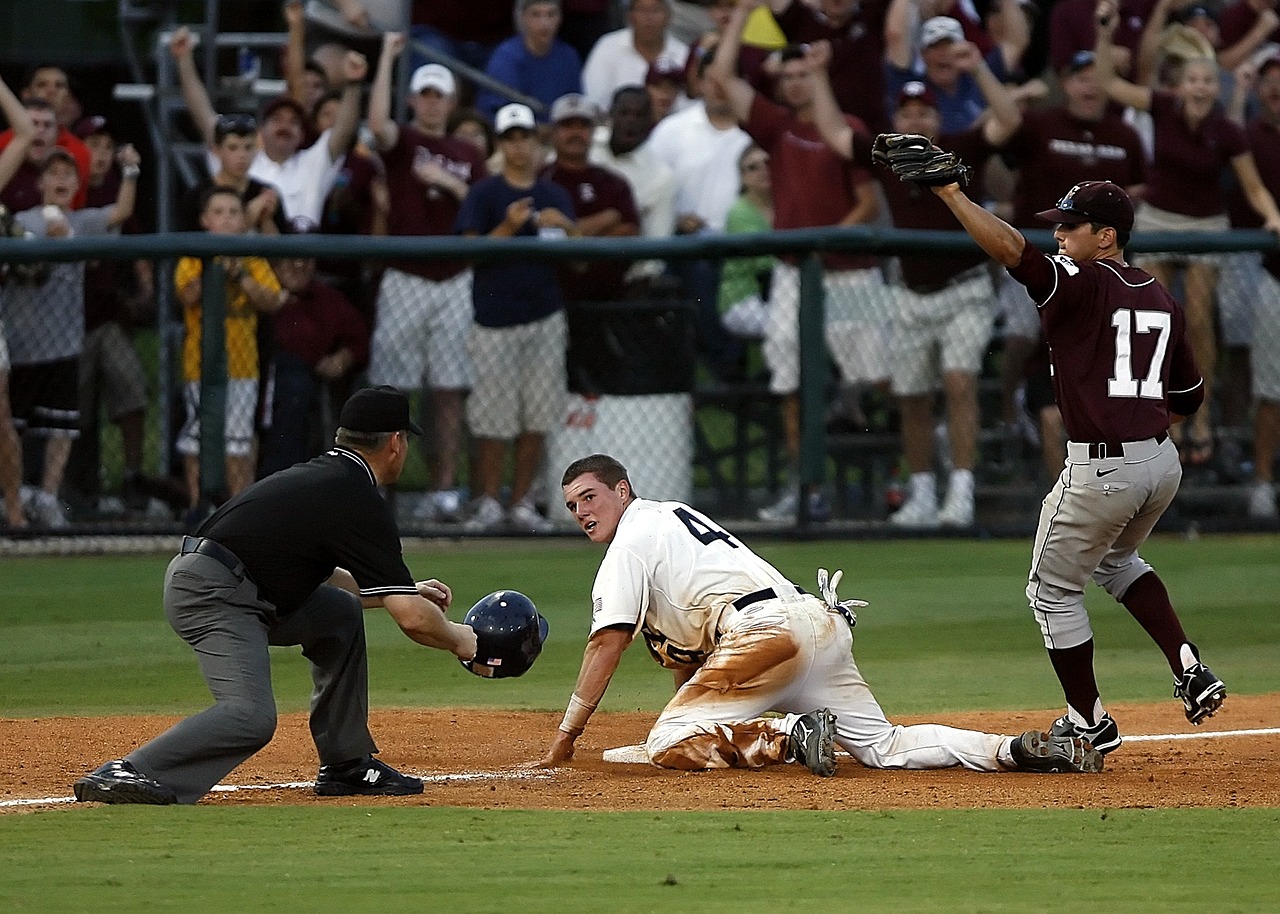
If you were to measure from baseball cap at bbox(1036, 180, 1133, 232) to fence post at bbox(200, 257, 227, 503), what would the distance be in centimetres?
718

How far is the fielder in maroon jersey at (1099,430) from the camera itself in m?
7.28

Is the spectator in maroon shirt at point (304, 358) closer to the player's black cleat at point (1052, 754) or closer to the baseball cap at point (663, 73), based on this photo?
the baseball cap at point (663, 73)

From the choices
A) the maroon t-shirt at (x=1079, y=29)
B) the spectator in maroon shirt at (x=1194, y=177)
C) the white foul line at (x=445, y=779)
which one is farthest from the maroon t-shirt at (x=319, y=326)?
the white foul line at (x=445, y=779)

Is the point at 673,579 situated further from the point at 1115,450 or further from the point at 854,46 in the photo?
the point at 854,46

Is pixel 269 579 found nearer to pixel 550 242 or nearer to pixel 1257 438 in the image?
pixel 550 242

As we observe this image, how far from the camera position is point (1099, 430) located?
24.1ft

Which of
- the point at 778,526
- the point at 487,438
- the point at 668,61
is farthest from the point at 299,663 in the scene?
the point at 668,61

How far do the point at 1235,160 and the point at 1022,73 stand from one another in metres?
2.32

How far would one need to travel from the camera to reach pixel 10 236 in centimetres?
1334

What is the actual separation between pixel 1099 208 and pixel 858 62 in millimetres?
7749

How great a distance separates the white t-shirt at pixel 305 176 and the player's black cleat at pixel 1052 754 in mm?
8191

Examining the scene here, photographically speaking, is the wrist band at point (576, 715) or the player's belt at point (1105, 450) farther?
the player's belt at point (1105, 450)

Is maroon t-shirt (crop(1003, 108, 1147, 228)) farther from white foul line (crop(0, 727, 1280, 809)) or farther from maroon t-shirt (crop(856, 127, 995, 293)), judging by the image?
white foul line (crop(0, 727, 1280, 809))

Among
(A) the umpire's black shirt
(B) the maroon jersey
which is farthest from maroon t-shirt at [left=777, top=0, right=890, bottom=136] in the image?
(A) the umpire's black shirt
